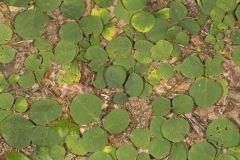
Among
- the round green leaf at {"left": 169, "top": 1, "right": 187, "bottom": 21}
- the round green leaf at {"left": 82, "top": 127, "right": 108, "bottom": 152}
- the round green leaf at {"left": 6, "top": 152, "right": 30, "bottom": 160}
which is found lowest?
the round green leaf at {"left": 6, "top": 152, "right": 30, "bottom": 160}

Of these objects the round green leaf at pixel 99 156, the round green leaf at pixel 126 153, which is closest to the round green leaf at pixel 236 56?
the round green leaf at pixel 126 153

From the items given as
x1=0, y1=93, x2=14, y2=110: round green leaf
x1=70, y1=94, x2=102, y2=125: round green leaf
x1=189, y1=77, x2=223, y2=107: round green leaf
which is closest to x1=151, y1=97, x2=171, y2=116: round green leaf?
x1=189, y1=77, x2=223, y2=107: round green leaf

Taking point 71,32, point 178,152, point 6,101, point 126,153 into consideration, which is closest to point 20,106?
point 6,101

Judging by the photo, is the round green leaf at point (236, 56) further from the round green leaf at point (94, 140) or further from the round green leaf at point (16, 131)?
the round green leaf at point (16, 131)

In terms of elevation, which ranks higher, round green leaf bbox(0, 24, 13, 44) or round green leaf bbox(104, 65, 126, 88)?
round green leaf bbox(0, 24, 13, 44)

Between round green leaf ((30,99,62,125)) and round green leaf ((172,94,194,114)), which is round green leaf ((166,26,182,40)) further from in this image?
round green leaf ((30,99,62,125))

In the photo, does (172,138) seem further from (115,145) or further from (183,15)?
(183,15)

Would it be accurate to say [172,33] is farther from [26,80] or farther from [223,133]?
[26,80]

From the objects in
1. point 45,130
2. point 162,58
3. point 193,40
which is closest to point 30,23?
point 45,130
